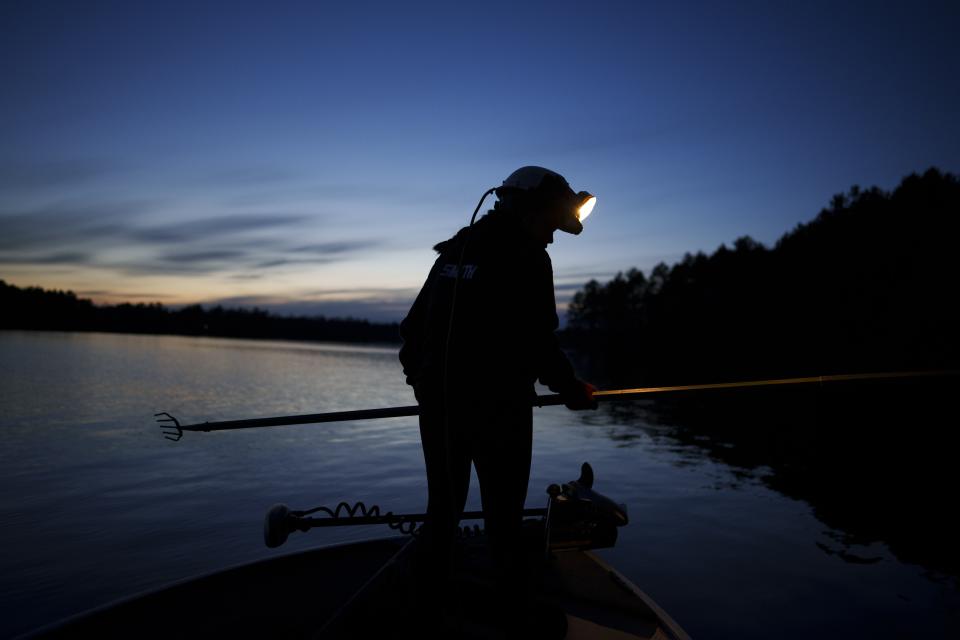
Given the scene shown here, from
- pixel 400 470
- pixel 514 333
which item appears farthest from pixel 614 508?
pixel 400 470

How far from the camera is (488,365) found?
9.38ft

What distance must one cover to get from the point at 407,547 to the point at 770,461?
14.8 meters

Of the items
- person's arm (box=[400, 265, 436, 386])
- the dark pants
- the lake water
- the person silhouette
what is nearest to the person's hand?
the person silhouette

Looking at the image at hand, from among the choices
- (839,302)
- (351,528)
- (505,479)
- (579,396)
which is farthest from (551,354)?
(839,302)

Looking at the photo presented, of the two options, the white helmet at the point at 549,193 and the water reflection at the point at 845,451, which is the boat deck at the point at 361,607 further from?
the white helmet at the point at 549,193

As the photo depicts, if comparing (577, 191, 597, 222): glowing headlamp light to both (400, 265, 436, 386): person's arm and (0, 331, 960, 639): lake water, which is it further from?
(0, 331, 960, 639): lake water

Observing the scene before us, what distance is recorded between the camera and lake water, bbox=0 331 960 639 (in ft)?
21.5

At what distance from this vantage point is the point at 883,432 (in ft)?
70.5

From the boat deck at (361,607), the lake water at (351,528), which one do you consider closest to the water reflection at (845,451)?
the lake water at (351,528)

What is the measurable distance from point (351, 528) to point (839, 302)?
203 ft

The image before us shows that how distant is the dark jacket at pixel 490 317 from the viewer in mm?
2855

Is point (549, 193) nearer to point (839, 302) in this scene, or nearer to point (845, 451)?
point (845, 451)

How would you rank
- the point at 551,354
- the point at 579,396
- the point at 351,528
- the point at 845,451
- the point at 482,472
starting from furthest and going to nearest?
the point at 845,451
the point at 351,528
the point at 579,396
the point at 551,354
the point at 482,472

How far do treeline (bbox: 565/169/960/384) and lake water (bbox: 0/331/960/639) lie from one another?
1058 inches
